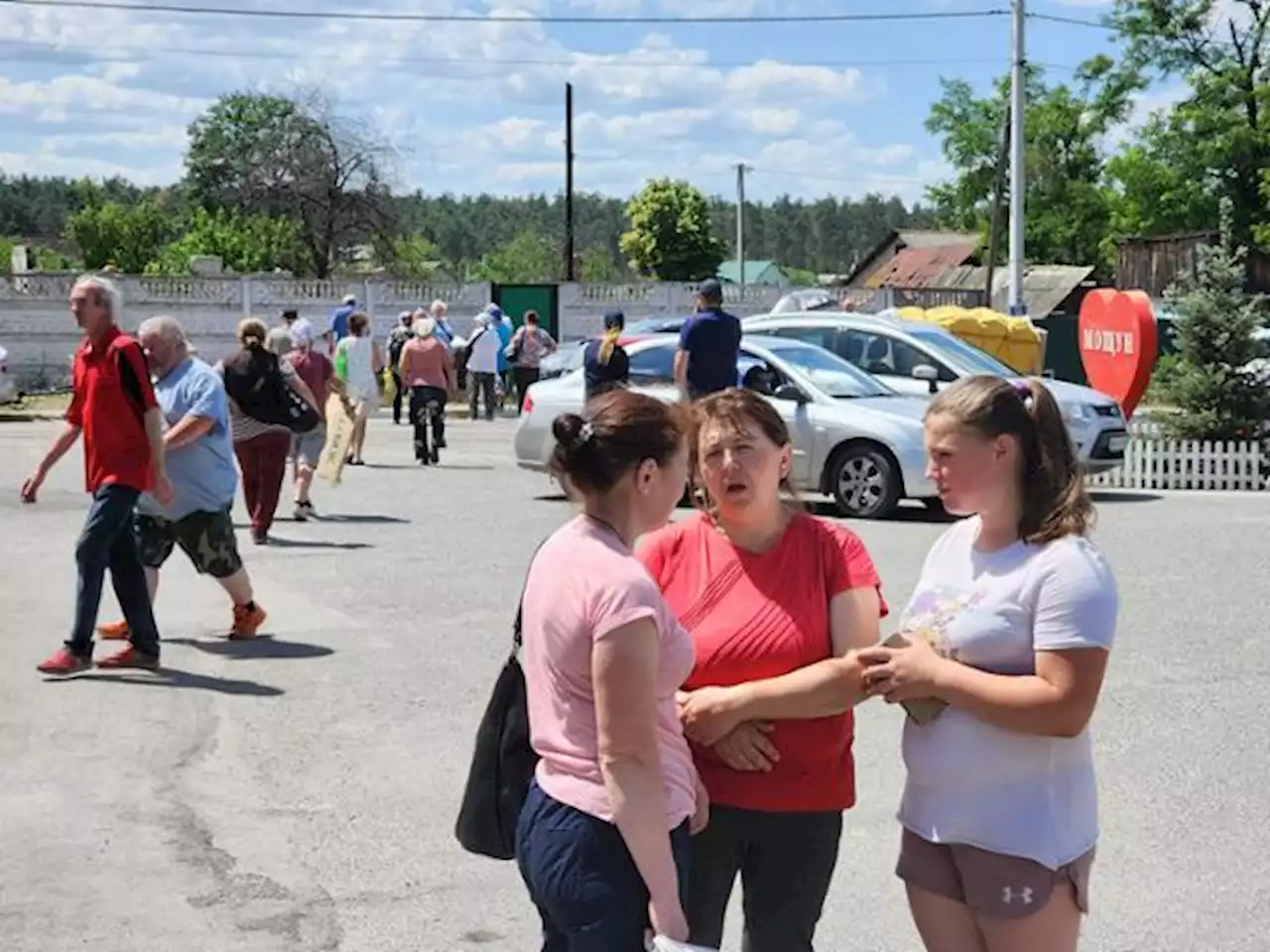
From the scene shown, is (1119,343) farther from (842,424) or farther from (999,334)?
(842,424)

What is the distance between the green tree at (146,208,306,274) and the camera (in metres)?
57.8

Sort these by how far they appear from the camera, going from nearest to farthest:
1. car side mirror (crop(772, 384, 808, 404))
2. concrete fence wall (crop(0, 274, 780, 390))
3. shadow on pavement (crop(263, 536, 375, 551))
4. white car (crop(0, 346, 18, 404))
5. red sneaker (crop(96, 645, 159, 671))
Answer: red sneaker (crop(96, 645, 159, 671)), shadow on pavement (crop(263, 536, 375, 551)), car side mirror (crop(772, 384, 808, 404)), white car (crop(0, 346, 18, 404)), concrete fence wall (crop(0, 274, 780, 390))

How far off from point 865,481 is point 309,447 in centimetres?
464

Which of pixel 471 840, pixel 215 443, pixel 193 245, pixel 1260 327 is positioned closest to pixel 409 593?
pixel 215 443

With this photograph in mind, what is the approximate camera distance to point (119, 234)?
71.9 meters

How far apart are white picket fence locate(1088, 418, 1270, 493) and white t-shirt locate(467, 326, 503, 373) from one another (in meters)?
11.5

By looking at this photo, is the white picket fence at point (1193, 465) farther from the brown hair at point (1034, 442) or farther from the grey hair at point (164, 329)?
the brown hair at point (1034, 442)

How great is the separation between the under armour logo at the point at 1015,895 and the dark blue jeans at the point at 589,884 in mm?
686

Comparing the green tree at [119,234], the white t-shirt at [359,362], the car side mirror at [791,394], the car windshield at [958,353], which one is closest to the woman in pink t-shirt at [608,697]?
the car side mirror at [791,394]

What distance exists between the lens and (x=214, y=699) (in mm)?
8406

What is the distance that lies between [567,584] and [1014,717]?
33.9 inches

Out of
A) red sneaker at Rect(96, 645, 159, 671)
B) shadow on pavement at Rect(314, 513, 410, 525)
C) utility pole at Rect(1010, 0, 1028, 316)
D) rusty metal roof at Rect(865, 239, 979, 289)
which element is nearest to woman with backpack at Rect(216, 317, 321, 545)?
shadow on pavement at Rect(314, 513, 410, 525)

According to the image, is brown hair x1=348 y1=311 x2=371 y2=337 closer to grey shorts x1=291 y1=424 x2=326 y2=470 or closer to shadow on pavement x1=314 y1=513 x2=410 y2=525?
grey shorts x1=291 y1=424 x2=326 y2=470

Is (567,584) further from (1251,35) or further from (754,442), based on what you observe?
(1251,35)
